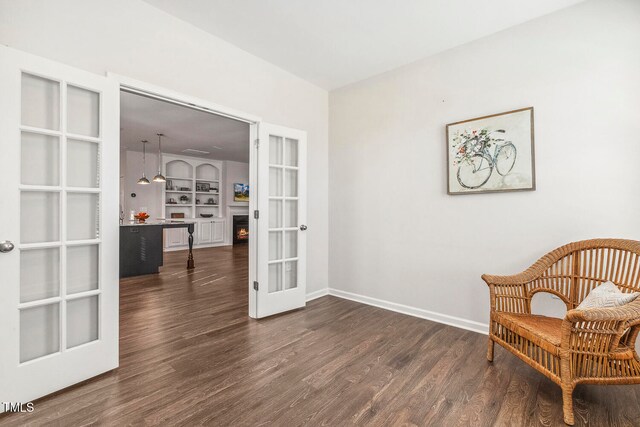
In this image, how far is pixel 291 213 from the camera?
3.55 meters

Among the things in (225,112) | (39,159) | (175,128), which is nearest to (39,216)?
(39,159)

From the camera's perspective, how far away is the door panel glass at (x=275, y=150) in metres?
3.37

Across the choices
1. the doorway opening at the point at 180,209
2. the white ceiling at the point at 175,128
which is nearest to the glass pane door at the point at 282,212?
the doorway opening at the point at 180,209

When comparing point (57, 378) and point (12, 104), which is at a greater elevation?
point (12, 104)

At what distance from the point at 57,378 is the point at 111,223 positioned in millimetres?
1014

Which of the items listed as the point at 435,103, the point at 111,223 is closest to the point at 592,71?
the point at 435,103

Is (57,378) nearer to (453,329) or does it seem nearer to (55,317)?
(55,317)

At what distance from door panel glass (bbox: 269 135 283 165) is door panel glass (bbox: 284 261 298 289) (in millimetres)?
1197

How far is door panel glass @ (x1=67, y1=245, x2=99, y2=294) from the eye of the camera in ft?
6.46

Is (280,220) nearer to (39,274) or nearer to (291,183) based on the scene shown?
(291,183)

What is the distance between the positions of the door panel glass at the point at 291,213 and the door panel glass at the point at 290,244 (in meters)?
0.11

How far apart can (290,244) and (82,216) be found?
202 centimetres

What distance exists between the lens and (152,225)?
5.19m

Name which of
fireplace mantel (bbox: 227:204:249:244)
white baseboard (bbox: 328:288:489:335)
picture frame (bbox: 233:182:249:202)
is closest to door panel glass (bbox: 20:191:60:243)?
white baseboard (bbox: 328:288:489:335)
